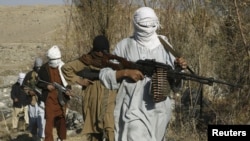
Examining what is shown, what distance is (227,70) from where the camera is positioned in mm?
7980

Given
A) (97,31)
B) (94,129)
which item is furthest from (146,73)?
(97,31)

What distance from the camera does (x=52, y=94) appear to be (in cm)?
804

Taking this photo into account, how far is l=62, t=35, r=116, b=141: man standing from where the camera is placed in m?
5.35

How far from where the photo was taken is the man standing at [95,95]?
5352 mm

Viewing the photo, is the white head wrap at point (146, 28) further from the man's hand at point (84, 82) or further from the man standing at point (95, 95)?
the man's hand at point (84, 82)

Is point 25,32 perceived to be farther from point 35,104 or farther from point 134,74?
point 134,74

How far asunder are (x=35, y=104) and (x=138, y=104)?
5.07 meters

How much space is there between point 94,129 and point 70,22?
7662 mm

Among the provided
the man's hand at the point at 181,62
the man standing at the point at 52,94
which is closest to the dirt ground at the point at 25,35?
the man standing at the point at 52,94

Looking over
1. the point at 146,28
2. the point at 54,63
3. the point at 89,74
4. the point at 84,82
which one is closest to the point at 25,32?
the point at 54,63

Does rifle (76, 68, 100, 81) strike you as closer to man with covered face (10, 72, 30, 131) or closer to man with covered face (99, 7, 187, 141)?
man with covered face (99, 7, 187, 141)

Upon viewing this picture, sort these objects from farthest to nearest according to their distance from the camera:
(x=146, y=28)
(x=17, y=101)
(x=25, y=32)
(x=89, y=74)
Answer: (x=25, y=32) → (x=17, y=101) → (x=89, y=74) → (x=146, y=28)

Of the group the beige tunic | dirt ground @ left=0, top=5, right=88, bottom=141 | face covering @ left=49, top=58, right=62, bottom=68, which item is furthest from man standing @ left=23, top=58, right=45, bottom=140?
the beige tunic

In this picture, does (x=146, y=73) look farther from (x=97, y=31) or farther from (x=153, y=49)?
(x=97, y=31)
